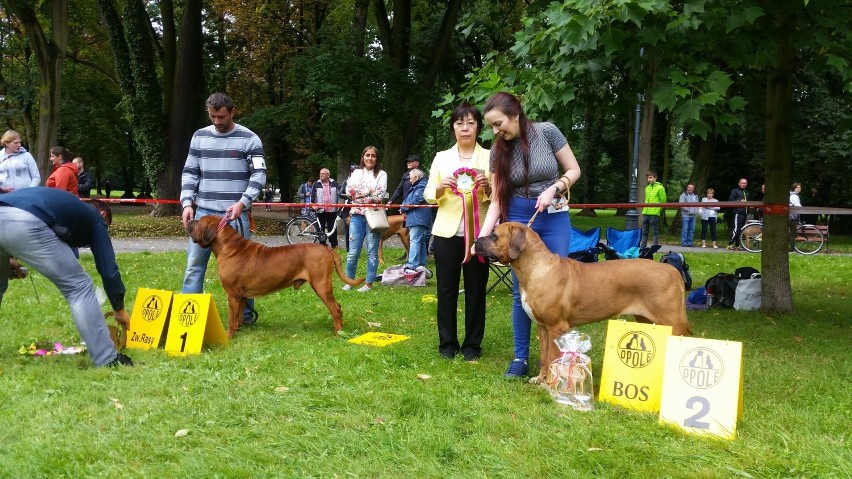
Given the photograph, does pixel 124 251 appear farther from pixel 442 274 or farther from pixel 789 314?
pixel 789 314

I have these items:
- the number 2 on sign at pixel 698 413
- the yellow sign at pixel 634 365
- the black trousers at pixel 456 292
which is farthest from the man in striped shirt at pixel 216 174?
the number 2 on sign at pixel 698 413

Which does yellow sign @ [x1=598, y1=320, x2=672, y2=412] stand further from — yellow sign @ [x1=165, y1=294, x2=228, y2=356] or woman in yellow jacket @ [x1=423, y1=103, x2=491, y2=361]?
yellow sign @ [x1=165, y1=294, x2=228, y2=356]

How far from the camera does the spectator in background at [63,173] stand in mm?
10484

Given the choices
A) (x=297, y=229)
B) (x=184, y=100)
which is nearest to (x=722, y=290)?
(x=297, y=229)

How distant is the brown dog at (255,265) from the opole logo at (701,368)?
11.6 ft

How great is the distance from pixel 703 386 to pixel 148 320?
14.7 feet

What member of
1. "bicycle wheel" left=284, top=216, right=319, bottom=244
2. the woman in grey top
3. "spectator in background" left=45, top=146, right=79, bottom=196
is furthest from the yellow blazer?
"bicycle wheel" left=284, top=216, right=319, bottom=244

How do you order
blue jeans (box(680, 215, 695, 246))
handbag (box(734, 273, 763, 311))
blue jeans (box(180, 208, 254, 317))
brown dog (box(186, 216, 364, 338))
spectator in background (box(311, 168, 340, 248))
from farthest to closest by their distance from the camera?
1. blue jeans (box(680, 215, 695, 246))
2. spectator in background (box(311, 168, 340, 248))
3. handbag (box(734, 273, 763, 311))
4. blue jeans (box(180, 208, 254, 317))
5. brown dog (box(186, 216, 364, 338))

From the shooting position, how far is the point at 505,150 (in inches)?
191

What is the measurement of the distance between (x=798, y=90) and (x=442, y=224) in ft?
64.6

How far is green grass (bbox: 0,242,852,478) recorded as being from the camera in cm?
330

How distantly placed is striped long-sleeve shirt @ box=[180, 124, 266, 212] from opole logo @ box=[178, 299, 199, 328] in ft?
3.60

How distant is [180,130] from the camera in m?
20.8

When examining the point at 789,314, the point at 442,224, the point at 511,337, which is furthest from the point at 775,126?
the point at 442,224
